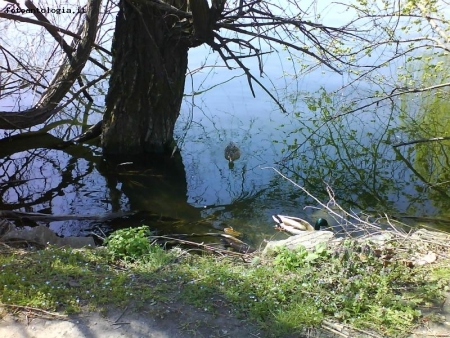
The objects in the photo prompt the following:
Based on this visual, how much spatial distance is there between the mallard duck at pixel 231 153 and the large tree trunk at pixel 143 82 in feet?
4.00

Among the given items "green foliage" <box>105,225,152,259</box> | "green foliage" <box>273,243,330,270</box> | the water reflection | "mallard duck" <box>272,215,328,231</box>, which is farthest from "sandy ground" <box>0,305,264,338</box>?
"mallard duck" <box>272,215,328,231</box>

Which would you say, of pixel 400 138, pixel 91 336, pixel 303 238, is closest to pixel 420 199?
pixel 400 138

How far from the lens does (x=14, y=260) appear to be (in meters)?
3.73

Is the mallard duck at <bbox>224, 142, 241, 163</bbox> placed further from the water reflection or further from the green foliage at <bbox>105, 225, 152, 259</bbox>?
the green foliage at <bbox>105, 225, 152, 259</bbox>

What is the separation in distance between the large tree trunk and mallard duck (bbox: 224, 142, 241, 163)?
1.22 m

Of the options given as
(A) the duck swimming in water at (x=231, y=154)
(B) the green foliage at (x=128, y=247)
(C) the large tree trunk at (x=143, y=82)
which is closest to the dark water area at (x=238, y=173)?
(A) the duck swimming in water at (x=231, y=154)

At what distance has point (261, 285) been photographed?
11.2 ft

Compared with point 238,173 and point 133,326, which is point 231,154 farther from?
point 133,326

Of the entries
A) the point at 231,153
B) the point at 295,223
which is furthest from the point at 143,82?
the point at 295,223

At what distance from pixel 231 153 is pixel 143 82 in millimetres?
2171

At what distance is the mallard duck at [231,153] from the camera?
31.1ft

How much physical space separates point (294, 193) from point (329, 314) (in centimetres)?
503

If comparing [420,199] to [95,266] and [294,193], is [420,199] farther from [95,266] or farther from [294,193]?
[95,266]

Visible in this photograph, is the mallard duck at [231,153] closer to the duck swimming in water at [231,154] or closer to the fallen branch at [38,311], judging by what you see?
the duck swimming in water at [231,154]
